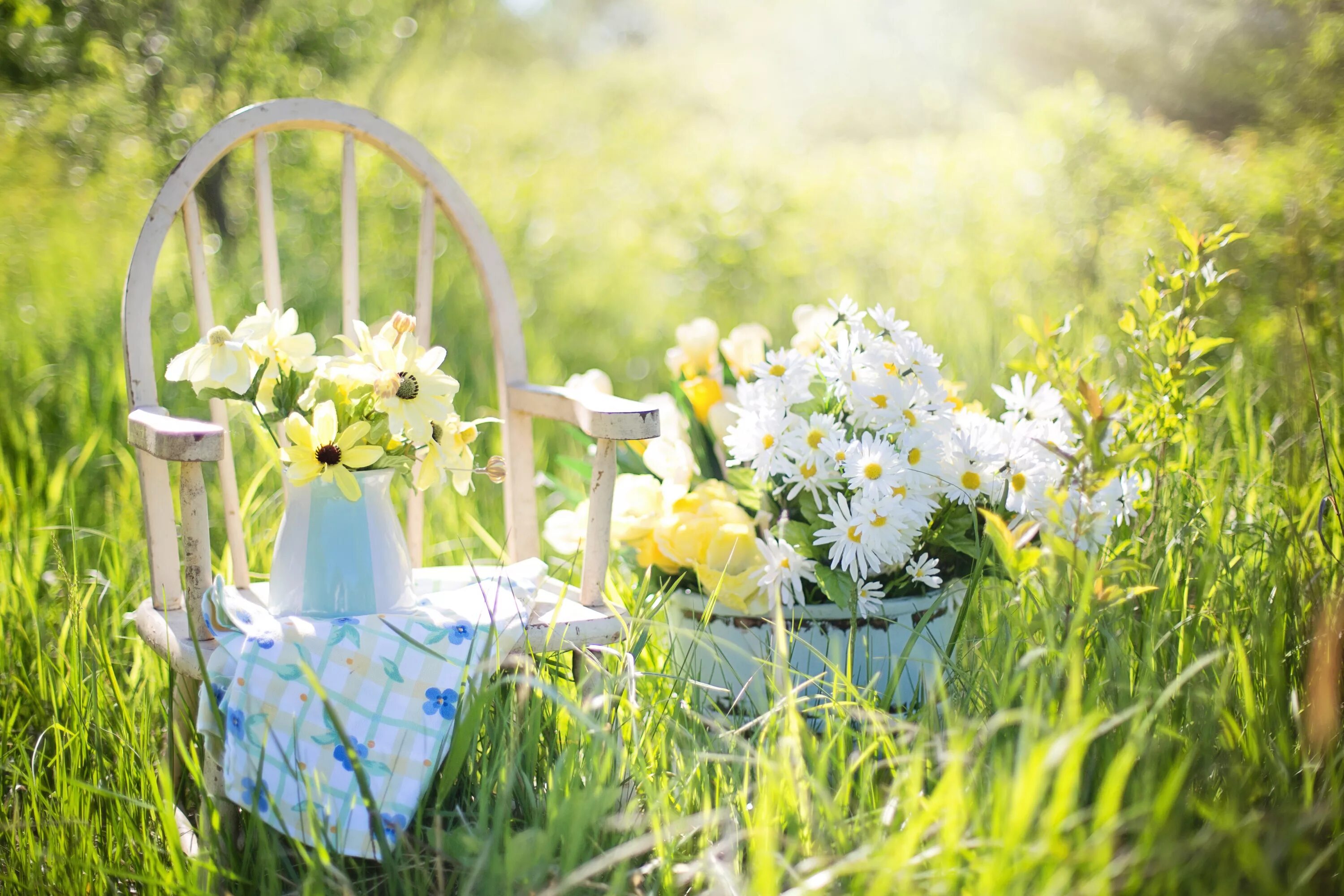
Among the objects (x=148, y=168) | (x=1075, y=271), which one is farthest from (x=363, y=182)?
(x=1075, y=271)

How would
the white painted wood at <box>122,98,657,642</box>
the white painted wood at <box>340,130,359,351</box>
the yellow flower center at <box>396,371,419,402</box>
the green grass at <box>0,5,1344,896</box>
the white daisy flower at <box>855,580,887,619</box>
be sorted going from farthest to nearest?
the white painted wood at <box>340,130,359,351</box>, the white daisy flower at <box>855,580,887,619</box>, the white painted wood at <box>122,98,657,642</box>, the yellow flower center at <box>396,371,419,402</box>, the green grass at <box>0,5,1344,896</box>

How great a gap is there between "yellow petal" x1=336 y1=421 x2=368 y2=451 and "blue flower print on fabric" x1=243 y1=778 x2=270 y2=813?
1.22 ft

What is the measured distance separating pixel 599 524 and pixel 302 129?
0.80m

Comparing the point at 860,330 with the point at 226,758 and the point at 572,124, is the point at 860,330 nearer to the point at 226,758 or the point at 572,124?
the point at 226,758

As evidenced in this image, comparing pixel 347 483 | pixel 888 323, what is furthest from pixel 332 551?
pixel 888 323

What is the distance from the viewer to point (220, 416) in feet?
4.24

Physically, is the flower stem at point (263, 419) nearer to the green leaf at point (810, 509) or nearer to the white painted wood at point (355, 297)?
the white painted wood at point (355, 297)

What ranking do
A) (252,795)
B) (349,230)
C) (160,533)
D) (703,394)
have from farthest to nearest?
(703,394) → (349,230) → (160,533) → (252,795)

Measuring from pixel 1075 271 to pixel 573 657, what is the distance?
200cm

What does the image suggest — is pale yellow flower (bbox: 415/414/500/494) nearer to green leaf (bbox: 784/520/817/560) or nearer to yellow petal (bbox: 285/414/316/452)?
yellow petal (bbox: 285/414/316/452)

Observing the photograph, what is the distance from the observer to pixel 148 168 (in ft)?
8.81

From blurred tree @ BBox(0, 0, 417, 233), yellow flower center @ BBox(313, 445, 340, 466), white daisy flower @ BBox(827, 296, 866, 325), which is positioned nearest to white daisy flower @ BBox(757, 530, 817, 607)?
white daisy flower @ BBox(827, 296, 866, 325)

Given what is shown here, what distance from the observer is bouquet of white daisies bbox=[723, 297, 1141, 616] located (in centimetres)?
122

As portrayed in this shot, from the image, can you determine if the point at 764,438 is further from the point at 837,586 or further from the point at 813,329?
the point at 813,329
